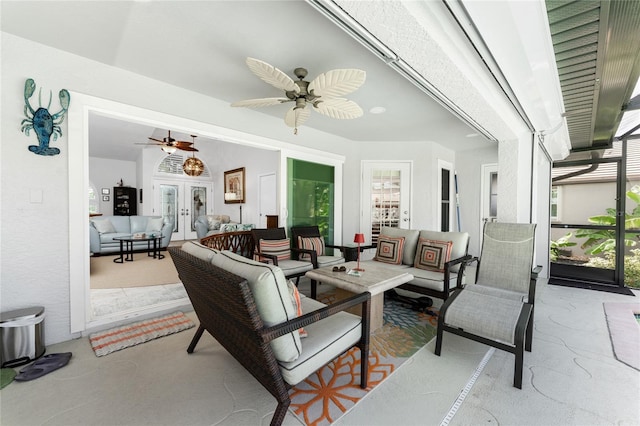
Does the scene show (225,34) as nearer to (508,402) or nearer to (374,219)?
(508,402)

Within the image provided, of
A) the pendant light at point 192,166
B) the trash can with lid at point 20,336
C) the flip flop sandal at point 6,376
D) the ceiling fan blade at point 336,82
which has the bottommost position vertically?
the flip flop sandal at point 6,376

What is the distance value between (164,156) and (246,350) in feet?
27.3

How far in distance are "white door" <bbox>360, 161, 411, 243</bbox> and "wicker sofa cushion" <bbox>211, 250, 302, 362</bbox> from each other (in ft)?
13.4

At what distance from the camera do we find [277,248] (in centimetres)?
379

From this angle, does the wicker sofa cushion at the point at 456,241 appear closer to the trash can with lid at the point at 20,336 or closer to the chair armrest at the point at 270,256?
the chair armrest at the point at 270,256

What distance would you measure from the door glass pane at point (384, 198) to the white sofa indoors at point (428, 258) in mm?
1503

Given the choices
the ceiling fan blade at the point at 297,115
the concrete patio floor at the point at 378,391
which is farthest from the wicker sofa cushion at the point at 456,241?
the ceiling fan blade at the point at 297,115

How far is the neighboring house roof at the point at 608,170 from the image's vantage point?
13.8ft

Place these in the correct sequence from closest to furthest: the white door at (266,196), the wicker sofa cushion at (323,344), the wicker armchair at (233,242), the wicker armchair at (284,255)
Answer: the wicker sofa cushion at (323,344)
the wicker armchair at (284,255)
the wicker armchair at (233,242)
the white door at (266,196)

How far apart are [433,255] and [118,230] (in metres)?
7.28

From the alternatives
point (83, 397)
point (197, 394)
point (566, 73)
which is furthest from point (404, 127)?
point (83, 397)

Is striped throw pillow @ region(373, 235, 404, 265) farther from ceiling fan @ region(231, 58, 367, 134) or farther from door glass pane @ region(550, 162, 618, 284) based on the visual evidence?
door glass pane @ region(550, 162, 618, 284)

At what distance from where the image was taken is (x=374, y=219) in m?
5.37

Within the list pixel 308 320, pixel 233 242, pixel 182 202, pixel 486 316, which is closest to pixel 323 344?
pixel 308 320
